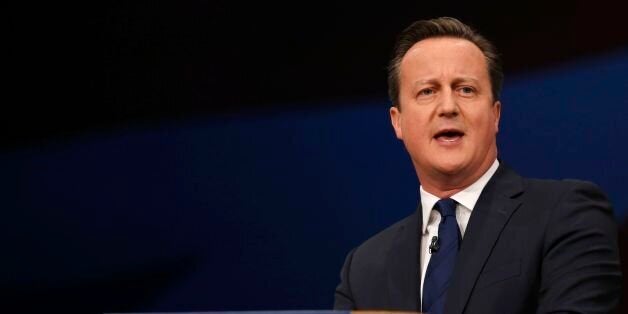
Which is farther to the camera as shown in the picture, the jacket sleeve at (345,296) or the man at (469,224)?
the jacket sleeve at (345,296)

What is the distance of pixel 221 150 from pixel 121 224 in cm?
40

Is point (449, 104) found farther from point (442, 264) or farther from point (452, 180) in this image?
point (442, 264)

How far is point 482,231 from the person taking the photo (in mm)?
1906

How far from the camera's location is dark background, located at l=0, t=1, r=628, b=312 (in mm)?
2754

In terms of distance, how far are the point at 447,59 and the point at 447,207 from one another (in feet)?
1.05

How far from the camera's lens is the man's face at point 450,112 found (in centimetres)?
207

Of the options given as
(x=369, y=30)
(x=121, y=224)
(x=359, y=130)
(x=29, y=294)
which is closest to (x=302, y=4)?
(x=369, y=30)

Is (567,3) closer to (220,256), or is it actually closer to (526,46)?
(526,46)

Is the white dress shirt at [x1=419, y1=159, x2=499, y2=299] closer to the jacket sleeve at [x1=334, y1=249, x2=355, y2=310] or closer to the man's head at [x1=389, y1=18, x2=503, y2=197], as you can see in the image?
the man's head at [x1=389, y1=18, x2=503, y2=197]

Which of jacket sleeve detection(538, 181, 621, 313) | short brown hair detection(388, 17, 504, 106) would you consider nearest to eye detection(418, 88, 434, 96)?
short brown hair detection(388, 17, 504, 106)

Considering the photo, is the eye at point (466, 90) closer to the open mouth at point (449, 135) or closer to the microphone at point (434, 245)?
the open mouth at point (449, 135)

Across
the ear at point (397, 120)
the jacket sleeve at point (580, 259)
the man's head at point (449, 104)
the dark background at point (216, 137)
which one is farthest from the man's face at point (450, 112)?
the dark background at point (216, 137)

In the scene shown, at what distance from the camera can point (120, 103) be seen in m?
3.14

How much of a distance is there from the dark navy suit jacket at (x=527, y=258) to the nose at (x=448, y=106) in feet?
0.53
